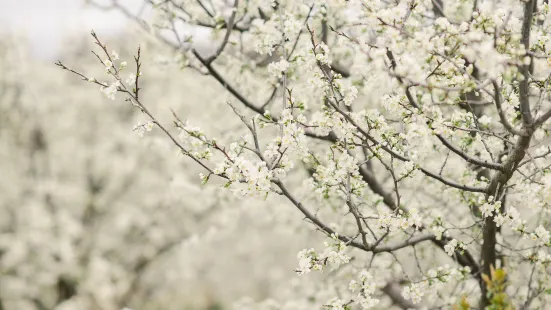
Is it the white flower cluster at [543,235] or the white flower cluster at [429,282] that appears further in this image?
the white flower cluster at [429,282]

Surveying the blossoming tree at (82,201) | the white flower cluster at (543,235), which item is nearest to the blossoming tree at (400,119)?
the white flower cluster at (543,235)

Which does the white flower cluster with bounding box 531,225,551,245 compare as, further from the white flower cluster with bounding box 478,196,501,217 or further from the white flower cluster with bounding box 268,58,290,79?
the white flower cluster with bounding box 268,58,290,79

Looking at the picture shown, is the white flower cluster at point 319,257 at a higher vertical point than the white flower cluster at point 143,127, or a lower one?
lower

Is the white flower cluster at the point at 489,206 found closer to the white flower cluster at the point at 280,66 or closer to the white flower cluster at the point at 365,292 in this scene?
the white flower cluster at the point at 365,292

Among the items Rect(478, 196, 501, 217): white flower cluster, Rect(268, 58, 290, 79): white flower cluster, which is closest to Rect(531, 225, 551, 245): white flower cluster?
Rect(478, 196, 501, 217): white flower cluster

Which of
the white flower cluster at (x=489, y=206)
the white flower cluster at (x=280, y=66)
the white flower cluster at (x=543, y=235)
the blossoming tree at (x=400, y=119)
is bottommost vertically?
the white flower cluster at (x=543, y=235)

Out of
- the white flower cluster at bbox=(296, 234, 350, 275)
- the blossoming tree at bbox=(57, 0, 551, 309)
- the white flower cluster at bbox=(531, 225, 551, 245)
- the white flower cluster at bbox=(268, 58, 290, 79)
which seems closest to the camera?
the blossoming tree at bbox=(57, 0, 551, 309)

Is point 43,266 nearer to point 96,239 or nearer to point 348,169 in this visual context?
point 96,239

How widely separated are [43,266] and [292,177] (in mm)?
8806

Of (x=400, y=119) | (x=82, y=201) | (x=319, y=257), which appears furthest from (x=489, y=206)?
(x=82, y=201)

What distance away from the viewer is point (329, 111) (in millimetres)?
3408

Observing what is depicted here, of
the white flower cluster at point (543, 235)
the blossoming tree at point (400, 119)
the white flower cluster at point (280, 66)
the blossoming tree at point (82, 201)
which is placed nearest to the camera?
the blossoming tree at point (400, 119)

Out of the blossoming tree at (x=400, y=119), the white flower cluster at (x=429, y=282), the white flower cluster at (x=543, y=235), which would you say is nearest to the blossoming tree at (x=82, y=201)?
the blossoming tree at (x=400, y=119)

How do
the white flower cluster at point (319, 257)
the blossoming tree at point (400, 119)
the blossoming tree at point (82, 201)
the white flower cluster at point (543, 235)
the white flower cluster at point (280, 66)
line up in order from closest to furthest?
the blossoming tree at point (400, 119) → the white flower cluster at point (319, 257) → the white flower cluster at point (543, 235) → the white flower cluster at point (280, 66) → the blossoming tree at point (82, 201)
